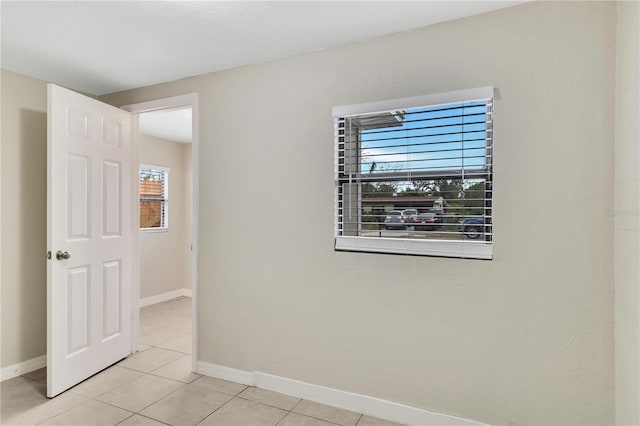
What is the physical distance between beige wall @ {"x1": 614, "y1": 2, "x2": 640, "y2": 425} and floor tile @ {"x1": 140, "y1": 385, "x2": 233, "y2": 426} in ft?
7.25

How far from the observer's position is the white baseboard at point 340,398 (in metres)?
2.06

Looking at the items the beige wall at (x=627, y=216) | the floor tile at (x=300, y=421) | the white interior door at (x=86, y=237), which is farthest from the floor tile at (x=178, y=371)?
the beige wall at (x=627, y=216)

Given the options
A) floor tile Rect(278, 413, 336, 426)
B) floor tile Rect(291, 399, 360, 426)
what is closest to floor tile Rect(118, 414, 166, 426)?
floor tile Rect(278, 413, 336, 426)

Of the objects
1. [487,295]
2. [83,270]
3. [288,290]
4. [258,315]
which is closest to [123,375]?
[83,270]

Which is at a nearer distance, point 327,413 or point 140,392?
point 327,413

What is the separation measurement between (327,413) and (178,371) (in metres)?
1.32

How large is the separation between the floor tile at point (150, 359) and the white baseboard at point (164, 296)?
5.64 ft

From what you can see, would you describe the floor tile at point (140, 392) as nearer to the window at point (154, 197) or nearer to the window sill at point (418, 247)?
the window sill at point (418, 247)

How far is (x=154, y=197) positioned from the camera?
16.6 ft

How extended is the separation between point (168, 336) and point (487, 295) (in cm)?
311

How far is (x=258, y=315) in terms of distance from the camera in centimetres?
258

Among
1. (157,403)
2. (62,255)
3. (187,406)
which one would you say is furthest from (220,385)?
(62,255)

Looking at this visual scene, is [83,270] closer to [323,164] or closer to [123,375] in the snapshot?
[123,375]

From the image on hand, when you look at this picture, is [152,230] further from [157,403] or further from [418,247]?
[418,247]
